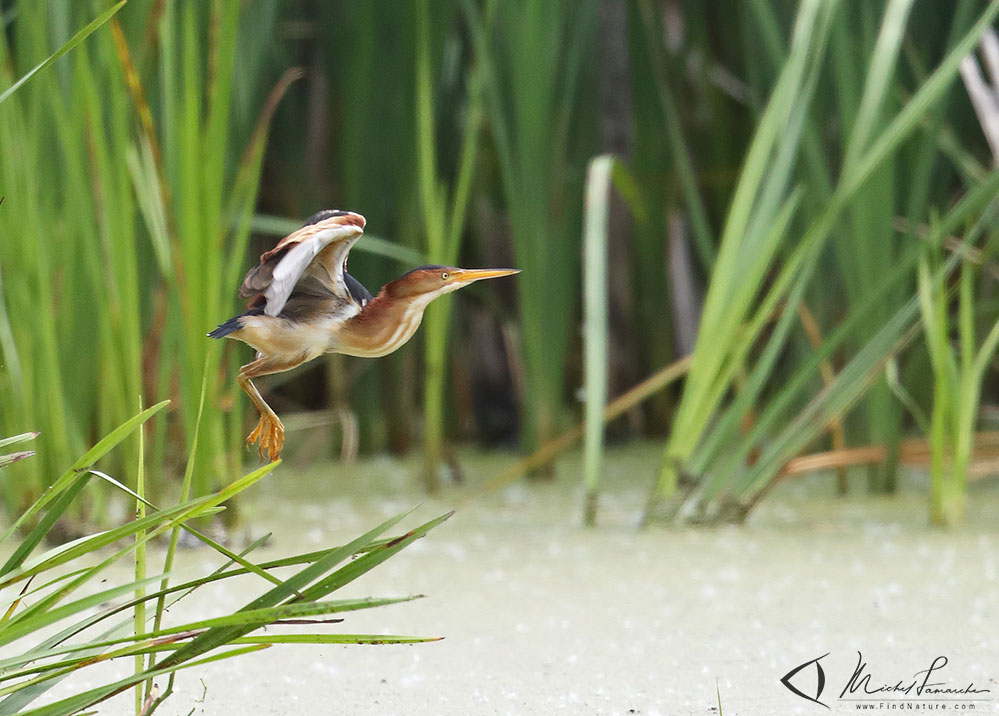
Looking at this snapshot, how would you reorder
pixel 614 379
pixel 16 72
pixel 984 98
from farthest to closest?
pixel 614 379 < pixel 984 98 < pixel 16 72

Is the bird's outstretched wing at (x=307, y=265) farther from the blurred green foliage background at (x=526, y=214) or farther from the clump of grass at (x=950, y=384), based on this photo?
the clump of grass at (x=950, y=384)

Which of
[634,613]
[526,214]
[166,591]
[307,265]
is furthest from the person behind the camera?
[526,214]

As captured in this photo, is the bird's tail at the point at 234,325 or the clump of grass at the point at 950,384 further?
the clump of grass at the point at 950,384

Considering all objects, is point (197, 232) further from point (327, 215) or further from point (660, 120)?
point (660, 120)

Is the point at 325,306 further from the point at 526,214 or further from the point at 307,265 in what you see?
the point at 526,214

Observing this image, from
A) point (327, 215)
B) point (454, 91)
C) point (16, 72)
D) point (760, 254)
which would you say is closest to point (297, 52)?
point (454, 91)
